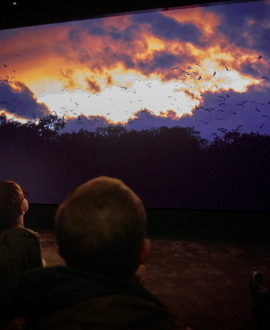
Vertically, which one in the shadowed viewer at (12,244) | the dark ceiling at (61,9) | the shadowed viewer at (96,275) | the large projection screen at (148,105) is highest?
the dark ceiling at (61,9)

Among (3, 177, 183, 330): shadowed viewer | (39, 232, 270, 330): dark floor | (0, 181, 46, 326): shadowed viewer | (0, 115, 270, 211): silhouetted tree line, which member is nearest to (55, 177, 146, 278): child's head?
(3, 177, 183, 330): shadowed viewer

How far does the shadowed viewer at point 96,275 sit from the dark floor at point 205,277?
39.5 inches

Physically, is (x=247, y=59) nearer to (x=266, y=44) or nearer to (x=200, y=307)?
(x=266, y=44)

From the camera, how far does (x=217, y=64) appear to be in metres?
3.87

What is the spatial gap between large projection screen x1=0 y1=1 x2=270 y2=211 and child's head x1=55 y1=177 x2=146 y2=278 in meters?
3.55

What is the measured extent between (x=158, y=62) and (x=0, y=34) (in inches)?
106

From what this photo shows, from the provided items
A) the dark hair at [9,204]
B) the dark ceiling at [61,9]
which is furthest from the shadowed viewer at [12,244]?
the dark ceiling at [61,9]

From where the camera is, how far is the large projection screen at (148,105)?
12.5 ft

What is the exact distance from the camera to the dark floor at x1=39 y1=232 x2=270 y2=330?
5.98 feet

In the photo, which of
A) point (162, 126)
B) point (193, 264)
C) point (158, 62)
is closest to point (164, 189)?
point (162, 126)

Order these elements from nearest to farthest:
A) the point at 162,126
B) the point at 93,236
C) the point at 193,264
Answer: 1. the point at 93,236
2. the point at 193,264
3. the point at 162,126

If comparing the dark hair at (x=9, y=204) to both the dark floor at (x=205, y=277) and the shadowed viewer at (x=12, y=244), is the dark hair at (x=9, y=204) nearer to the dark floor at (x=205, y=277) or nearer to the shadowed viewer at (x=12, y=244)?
the shadowed viewer at (x=12, y=244)

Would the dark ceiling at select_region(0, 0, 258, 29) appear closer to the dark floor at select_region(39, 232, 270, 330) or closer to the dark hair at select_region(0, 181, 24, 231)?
the dark floor at select_region(39, 232, 270, 330)

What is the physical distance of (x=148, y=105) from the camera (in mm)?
4090
